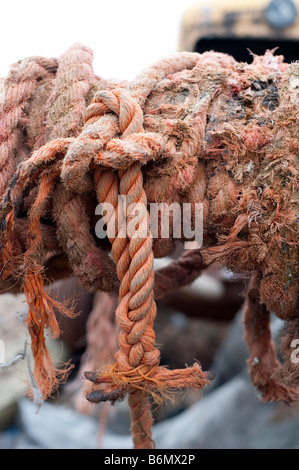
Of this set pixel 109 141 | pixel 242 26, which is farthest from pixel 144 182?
pixel 242 26

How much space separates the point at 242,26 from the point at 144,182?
2.89 feet

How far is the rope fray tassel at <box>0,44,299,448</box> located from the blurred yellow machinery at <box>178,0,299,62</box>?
0.64m

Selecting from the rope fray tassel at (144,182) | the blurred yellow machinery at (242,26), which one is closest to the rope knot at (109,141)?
the rope fray tassel at (144,182)

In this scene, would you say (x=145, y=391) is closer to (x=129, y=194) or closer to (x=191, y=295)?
(x=129, y=194)

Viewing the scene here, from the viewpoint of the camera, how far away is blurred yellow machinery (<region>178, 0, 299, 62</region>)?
1.33 metres

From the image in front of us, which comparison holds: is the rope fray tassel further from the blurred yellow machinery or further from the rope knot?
the blurred yellow machinery

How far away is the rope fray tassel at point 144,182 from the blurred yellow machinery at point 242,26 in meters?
0.64

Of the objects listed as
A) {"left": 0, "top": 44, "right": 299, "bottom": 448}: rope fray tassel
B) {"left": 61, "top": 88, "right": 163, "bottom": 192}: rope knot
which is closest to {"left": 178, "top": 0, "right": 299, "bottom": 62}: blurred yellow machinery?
{"left": 0, "top": 44, "right": 299, "bottom": 448}: rope fray tassel

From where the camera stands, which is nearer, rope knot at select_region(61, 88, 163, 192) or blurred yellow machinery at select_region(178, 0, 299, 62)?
rope knot at select_region(61, 88, 163, 192)

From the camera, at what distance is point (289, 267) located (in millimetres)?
665

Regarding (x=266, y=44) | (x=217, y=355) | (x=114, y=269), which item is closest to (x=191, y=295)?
(x=217, y=355)

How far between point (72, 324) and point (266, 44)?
47.5 inches

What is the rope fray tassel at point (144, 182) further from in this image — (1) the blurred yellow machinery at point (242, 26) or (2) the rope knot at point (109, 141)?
(1) the blurred yellow machinery at point (242, 26)
